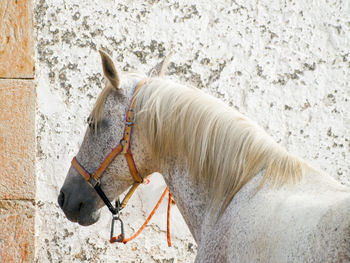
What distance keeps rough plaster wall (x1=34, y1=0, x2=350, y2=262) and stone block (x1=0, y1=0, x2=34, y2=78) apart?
0.07m

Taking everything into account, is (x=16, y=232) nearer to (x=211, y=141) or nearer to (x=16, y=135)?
(x=16, y=135)

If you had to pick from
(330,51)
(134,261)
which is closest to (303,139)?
(330,51)

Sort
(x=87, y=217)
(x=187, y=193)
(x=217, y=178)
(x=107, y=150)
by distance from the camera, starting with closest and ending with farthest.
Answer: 1. (x=217, y=178)
2. (x=187, y=193)
3. (x=107, y=150)
4. (x=87, y=217)

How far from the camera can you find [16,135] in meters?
2.80

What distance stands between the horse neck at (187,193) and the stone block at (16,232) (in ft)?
4.43

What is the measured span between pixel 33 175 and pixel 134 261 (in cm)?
85

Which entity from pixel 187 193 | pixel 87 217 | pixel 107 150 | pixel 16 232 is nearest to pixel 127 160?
pixel 107 150

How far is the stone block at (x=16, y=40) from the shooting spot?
2.79m

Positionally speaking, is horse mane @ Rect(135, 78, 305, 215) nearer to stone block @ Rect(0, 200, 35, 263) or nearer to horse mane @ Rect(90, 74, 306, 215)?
horse mane @ Rect(90, 74, 306, 215)

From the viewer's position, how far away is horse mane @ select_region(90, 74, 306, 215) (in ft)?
5.18

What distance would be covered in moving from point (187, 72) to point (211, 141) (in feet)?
4.59

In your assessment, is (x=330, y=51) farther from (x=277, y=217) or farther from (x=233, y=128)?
(x=277, y=217)

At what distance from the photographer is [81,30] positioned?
2918mm

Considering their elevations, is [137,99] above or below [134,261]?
above
